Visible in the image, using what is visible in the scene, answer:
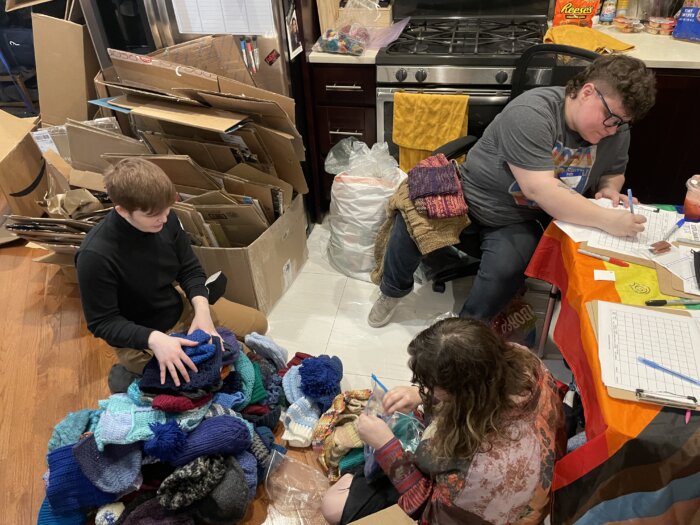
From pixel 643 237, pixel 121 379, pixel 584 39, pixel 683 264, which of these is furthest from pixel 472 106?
pixel 121 379

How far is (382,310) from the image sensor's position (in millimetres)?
2068

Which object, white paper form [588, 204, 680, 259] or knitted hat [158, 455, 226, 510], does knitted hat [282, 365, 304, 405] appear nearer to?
knitted hat [158, 455, 226, 510]

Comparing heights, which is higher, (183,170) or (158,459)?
(183,170)

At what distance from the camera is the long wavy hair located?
94cm

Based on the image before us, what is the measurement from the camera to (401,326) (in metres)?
2.11

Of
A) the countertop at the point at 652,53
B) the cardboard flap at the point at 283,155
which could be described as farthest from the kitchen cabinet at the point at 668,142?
the cardboard flap at the point at 283,155

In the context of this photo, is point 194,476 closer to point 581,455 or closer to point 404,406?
point 404,406

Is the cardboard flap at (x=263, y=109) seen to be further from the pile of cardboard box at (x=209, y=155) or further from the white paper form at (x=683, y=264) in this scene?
the white paper form at (x=683, y=264)

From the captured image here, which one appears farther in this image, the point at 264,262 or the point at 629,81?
the point at 264,262

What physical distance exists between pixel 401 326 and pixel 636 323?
113cm

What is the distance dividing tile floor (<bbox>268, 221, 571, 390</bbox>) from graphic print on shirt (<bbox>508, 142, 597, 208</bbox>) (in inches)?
27.7

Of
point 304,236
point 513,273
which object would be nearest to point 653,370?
point 513,273

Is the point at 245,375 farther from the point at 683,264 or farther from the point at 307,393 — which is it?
the point at 683,264

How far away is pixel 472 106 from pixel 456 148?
1.22 ft
